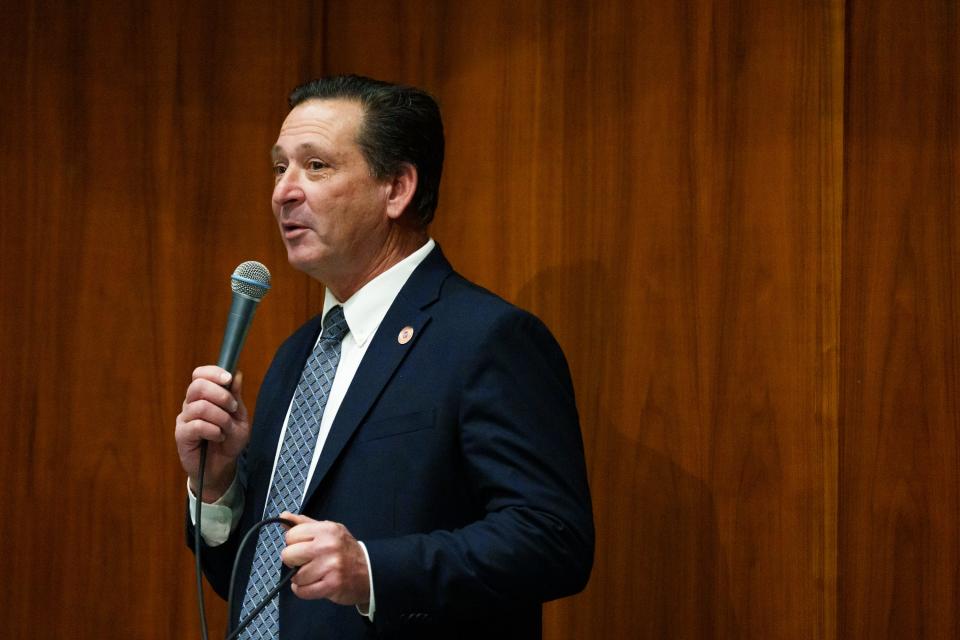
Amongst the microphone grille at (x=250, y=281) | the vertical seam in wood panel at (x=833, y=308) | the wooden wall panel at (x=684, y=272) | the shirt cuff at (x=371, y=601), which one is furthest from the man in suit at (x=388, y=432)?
the vertical seam in wood panel at (x=833, y=308)

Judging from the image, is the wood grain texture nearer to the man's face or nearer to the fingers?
the man's face

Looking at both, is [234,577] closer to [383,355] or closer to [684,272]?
[383,355]

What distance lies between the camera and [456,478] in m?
1.61

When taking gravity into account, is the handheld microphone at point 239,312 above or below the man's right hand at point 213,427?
above

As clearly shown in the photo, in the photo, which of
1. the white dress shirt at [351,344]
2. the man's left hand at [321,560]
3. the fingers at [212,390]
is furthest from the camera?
the white dress shirt at [351,344]

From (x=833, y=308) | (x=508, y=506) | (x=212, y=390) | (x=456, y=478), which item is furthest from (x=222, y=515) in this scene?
(x=833, y=308)

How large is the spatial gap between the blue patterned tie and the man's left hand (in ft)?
0.95

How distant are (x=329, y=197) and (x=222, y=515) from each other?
52 cm

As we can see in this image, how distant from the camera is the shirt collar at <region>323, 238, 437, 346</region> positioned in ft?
5.84

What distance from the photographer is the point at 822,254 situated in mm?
2059

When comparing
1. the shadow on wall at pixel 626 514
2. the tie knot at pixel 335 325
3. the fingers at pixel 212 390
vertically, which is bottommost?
the shadow on wall at pixel 626 514

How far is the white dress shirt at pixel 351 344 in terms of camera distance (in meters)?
1.75

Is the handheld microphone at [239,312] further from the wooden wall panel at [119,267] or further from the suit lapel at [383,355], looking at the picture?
the wooden wall panel at [119,267]

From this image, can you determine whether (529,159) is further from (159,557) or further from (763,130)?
(159,557)
